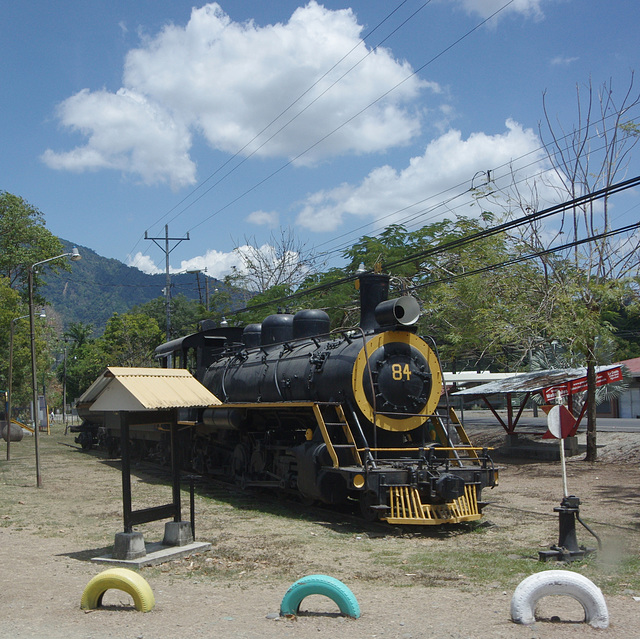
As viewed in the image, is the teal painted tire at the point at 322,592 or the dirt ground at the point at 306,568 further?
the teal painted tire at the point at 322,592

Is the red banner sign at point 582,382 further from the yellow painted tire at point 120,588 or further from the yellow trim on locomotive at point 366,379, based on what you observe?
the yellow painted tire at point 120,588

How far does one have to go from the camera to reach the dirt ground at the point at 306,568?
5.83 meters

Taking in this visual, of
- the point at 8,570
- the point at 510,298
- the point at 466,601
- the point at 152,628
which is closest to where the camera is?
the point at 152,628

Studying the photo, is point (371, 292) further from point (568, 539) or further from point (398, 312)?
point (568, 539)

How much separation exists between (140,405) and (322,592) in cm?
356

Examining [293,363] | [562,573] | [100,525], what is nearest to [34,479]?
[100,525]

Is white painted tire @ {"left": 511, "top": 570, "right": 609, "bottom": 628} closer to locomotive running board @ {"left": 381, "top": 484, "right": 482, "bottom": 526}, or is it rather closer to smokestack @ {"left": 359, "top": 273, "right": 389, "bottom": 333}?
locomotive running board @ {"left": 381, "top": 484, "right": 482, "bottom": 526}

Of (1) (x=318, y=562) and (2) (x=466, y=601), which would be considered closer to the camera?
(2) (x=466, y=601)

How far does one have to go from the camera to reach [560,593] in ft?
19.1

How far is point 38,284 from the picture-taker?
40.2 m

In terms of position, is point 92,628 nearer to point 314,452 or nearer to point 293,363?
point 314,452

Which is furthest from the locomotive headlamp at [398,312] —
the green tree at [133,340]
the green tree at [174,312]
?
the green tree at [174,312]

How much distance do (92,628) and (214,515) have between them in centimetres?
596

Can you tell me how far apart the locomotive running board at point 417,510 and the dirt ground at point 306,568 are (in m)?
0.26
